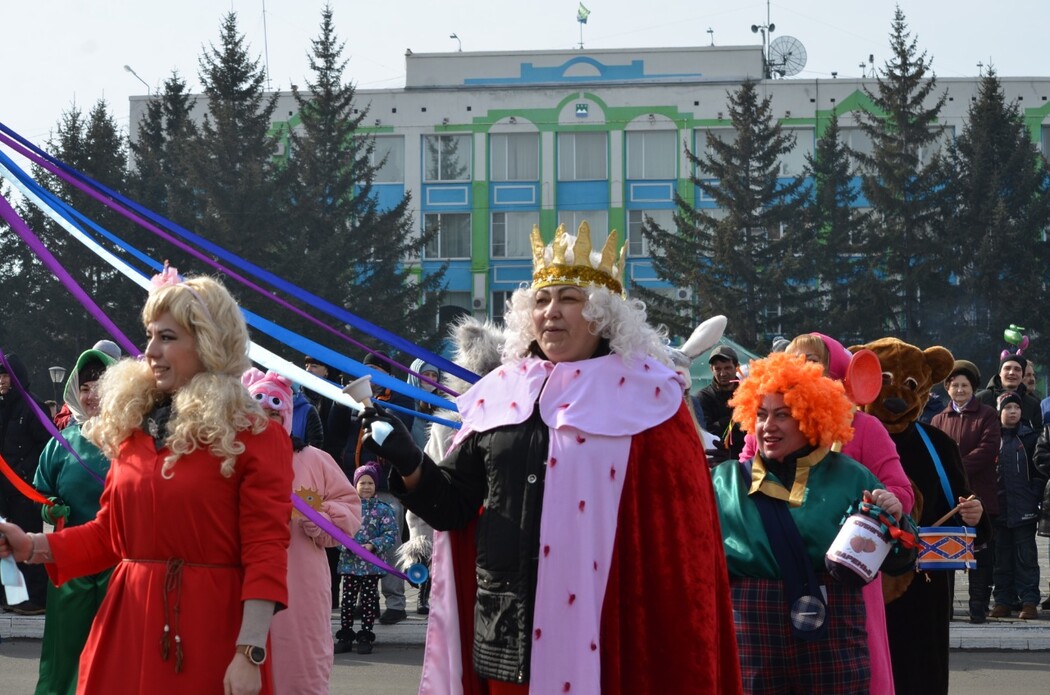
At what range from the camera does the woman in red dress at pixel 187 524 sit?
158 inches

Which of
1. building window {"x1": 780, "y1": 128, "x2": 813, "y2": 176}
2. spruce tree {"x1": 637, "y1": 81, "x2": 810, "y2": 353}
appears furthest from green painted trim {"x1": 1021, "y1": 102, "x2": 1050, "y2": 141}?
spruce tree {"x1": 637, "y1": 81, "x2": 810, "y2": 353}

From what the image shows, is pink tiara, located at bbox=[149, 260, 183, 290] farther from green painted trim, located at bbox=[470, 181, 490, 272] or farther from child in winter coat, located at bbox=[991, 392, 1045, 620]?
green painted trim, located at bbox=[470, 181, 490, 272]

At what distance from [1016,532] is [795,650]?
6.86 metres

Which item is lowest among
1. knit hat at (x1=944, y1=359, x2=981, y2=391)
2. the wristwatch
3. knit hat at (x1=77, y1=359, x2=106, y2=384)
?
the wristwatch

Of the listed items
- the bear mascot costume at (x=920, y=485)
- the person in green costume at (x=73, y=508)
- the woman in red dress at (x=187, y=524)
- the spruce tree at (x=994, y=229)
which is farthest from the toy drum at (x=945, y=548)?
the spruce tree at (x=994, y=229)

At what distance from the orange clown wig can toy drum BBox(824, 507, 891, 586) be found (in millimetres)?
447

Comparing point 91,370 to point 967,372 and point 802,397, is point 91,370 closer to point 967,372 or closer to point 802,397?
point 802,397

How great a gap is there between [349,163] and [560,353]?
3668 centimetres

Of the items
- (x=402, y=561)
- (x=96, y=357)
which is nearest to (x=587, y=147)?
(x=402, y=561)

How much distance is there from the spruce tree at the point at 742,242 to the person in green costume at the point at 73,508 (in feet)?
108

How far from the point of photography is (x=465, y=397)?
15.9 ft

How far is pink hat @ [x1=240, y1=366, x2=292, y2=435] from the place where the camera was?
6.32 m

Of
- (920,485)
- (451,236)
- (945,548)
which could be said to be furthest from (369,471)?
(451,236)

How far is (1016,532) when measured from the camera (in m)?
11.5
